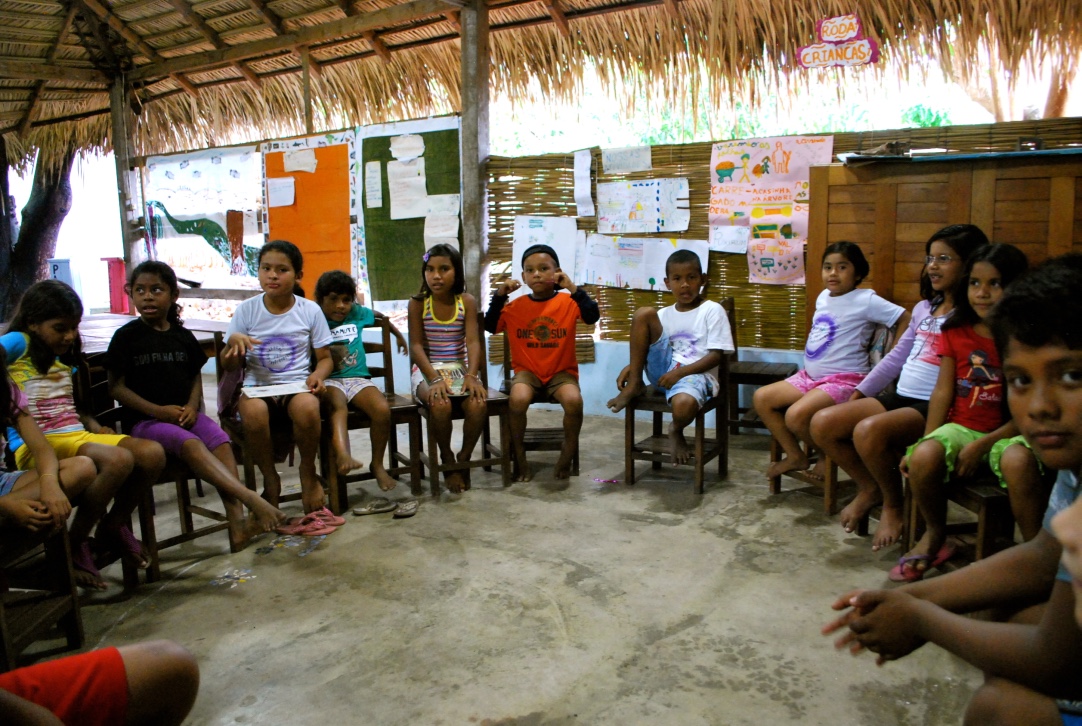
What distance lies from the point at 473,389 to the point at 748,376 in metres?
1.70

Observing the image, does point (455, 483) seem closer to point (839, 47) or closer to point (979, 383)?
point (979, 383)

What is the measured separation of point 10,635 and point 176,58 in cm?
649


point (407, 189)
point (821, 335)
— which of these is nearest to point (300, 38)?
point (407, 189)

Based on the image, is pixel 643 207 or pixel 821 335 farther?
pixel 643 207

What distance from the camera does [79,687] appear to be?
1.38 metres

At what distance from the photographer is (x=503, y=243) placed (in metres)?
5.75

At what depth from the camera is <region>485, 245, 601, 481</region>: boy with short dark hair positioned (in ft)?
13.6

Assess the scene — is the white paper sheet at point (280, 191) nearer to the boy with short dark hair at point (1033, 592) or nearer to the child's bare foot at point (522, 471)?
the child's bare foot at point (522, 471)

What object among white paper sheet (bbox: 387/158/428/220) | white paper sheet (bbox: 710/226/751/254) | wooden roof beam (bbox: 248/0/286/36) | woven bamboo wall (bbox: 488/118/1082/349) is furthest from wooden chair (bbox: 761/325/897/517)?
wooden roof beam (bbox: 248/0/286/36)

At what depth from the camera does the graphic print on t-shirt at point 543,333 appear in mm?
4309

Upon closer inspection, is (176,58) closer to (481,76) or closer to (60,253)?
(481,76)

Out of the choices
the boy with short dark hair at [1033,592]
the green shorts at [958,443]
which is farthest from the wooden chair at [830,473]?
the boy with short dark hair at [1033,592]

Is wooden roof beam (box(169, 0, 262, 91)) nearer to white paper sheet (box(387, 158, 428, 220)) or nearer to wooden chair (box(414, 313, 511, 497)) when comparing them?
white paper sheet (box(387, 158, 428, 220))

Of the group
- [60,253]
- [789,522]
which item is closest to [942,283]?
[789,522]
